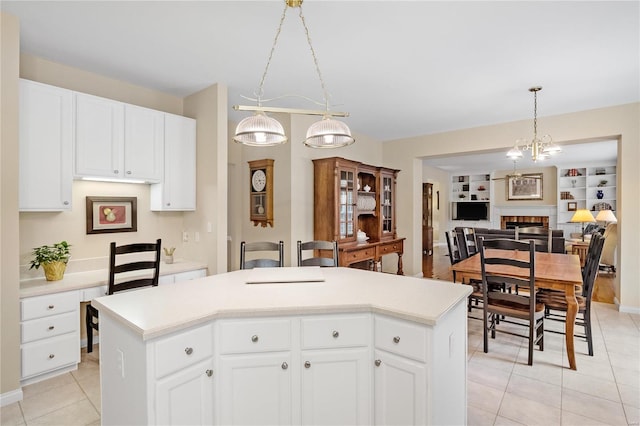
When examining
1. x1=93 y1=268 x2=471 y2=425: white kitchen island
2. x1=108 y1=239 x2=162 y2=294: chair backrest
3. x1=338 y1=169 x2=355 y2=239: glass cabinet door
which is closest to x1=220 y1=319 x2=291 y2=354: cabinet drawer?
x1=93 y1=268 x2=471 y2=425: white kitchen island

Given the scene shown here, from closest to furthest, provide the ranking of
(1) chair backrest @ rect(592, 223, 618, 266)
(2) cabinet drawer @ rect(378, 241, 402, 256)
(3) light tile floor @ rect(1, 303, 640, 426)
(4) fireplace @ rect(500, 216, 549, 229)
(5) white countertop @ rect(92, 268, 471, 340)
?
(5) white countertop @ rect(92, 268, 471, 340), (3) light tile floor @ rect(1, 303, 640, 426), (2) cabinet drawer @ rect(378, 241, 402, 256), (1) chair backrest @ rect(592, 223, 618, 266), (4) fireplace @ rect(500, 216, 549, 229)

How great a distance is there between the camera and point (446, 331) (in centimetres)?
163

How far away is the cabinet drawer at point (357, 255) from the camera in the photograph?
14.8 ft

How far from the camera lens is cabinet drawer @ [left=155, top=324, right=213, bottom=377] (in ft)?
4.60

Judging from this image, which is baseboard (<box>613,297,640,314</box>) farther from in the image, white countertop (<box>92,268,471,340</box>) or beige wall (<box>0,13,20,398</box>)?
beige wall (<box>0,13,20,398</box>)

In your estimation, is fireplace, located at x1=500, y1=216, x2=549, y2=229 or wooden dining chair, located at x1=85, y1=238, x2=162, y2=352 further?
fireplace, located at x1=500, y1=216, x2=549, y2=229

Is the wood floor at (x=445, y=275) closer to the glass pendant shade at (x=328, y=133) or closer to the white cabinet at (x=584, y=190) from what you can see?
the white cabinet at (x=584, y=190)

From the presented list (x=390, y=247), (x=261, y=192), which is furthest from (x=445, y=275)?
(x=261, y=192)

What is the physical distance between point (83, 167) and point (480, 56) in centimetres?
367

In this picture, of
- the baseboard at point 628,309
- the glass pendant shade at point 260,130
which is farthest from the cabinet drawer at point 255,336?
the baseboard at point 628,309

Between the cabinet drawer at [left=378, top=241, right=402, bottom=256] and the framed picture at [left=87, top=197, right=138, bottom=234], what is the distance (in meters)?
3.46

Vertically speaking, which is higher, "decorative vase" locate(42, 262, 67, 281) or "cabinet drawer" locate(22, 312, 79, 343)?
"decorative vase" locate(42, 262, 67, 281)

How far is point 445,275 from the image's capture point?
21.7 feet

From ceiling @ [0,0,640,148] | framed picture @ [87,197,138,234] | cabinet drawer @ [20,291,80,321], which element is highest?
ceiling @ [0,0,640,148]
